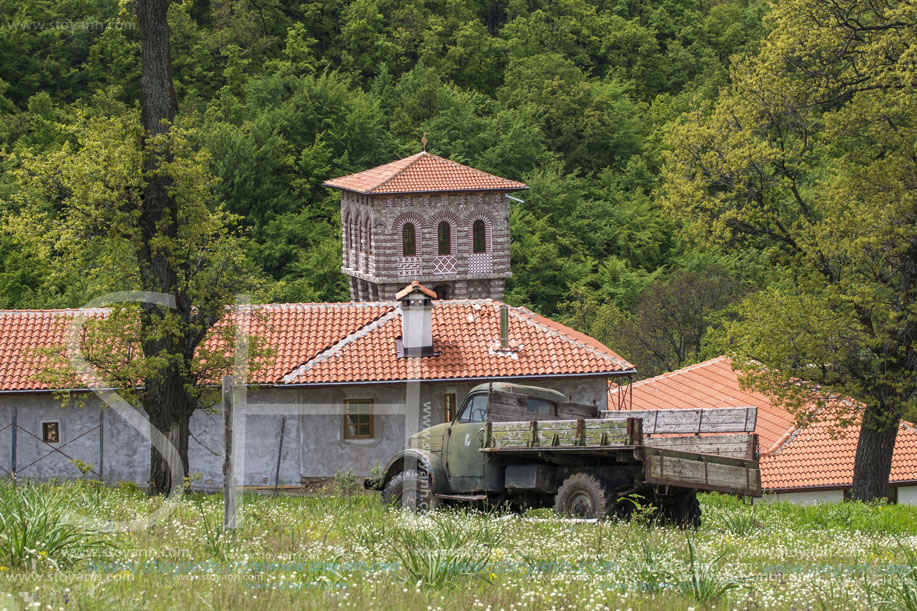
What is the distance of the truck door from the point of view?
1533 centimetres

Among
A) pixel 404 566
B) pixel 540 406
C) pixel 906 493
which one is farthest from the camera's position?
pixel 906 493

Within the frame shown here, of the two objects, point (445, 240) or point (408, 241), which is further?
point (445, 240)

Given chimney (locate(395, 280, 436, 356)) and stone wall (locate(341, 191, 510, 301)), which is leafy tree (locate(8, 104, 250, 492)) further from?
stone wall (locate(341, 191, 510, 301))

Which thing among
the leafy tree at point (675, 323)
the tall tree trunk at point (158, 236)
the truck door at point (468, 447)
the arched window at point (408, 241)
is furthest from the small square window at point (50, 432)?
the leafy tree at point (675, 323)

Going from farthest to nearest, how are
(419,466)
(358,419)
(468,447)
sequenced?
(358,419) < (419,466) < (468,447)

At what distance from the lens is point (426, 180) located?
52750mm

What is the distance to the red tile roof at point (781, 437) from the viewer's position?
107ft

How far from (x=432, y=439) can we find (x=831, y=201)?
11.4 m

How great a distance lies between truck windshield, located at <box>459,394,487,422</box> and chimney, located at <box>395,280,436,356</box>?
12968 mm

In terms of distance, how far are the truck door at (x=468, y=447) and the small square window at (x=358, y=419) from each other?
13.0 metres

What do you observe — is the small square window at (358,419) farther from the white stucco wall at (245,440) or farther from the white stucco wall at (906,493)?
the white stucco wall at (906,493)

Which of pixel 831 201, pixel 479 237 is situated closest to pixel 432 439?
pixel 831 201

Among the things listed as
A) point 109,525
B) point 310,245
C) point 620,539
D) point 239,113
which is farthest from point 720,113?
point 239,113

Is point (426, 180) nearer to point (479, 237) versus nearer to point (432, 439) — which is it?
point (479, 237)
